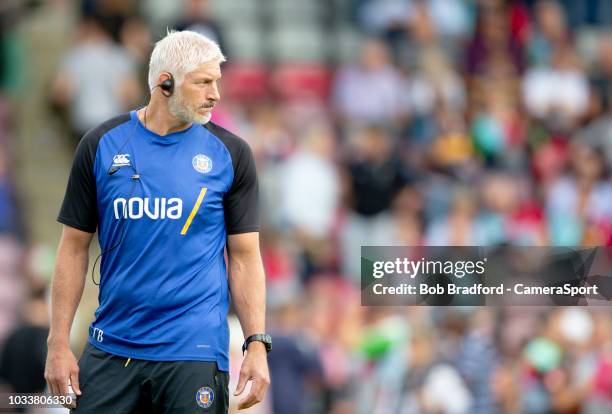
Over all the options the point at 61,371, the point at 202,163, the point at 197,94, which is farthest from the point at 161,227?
the point at 61,371

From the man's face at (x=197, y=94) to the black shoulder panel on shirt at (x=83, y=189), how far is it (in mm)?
331

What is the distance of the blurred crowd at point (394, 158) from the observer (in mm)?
12367

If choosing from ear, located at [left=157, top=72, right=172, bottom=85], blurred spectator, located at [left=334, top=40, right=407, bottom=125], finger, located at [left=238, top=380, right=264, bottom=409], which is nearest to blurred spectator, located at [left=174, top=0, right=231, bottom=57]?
blurred spectator, located at [left=334, top=40, right=407, bottom=125]

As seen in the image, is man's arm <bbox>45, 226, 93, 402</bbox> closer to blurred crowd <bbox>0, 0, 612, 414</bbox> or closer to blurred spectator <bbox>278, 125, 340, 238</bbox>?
blurred crowd <bbox>0, 0, 612, 414</bbox>

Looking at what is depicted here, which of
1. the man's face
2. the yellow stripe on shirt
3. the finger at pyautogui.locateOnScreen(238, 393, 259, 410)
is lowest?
the finger at pyautogui.locateOnScreen(238, 393, 259, 410)

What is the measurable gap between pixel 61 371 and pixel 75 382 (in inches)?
3.0

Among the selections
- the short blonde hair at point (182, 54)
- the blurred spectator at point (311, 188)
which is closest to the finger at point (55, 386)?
the short blonde hair at point (182, 54)

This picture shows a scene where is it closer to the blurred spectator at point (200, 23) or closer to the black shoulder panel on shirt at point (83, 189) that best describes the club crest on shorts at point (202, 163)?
the black shoulder panel on shirt at point (83, 189)

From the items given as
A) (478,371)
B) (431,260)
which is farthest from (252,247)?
(478,371)

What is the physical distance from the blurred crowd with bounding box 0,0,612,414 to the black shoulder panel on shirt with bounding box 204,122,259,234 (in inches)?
164

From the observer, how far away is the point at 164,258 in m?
5.76

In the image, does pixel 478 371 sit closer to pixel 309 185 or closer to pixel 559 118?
pixel 309 185

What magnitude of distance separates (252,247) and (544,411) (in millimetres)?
7335

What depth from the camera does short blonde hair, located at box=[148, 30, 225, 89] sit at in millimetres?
5777
